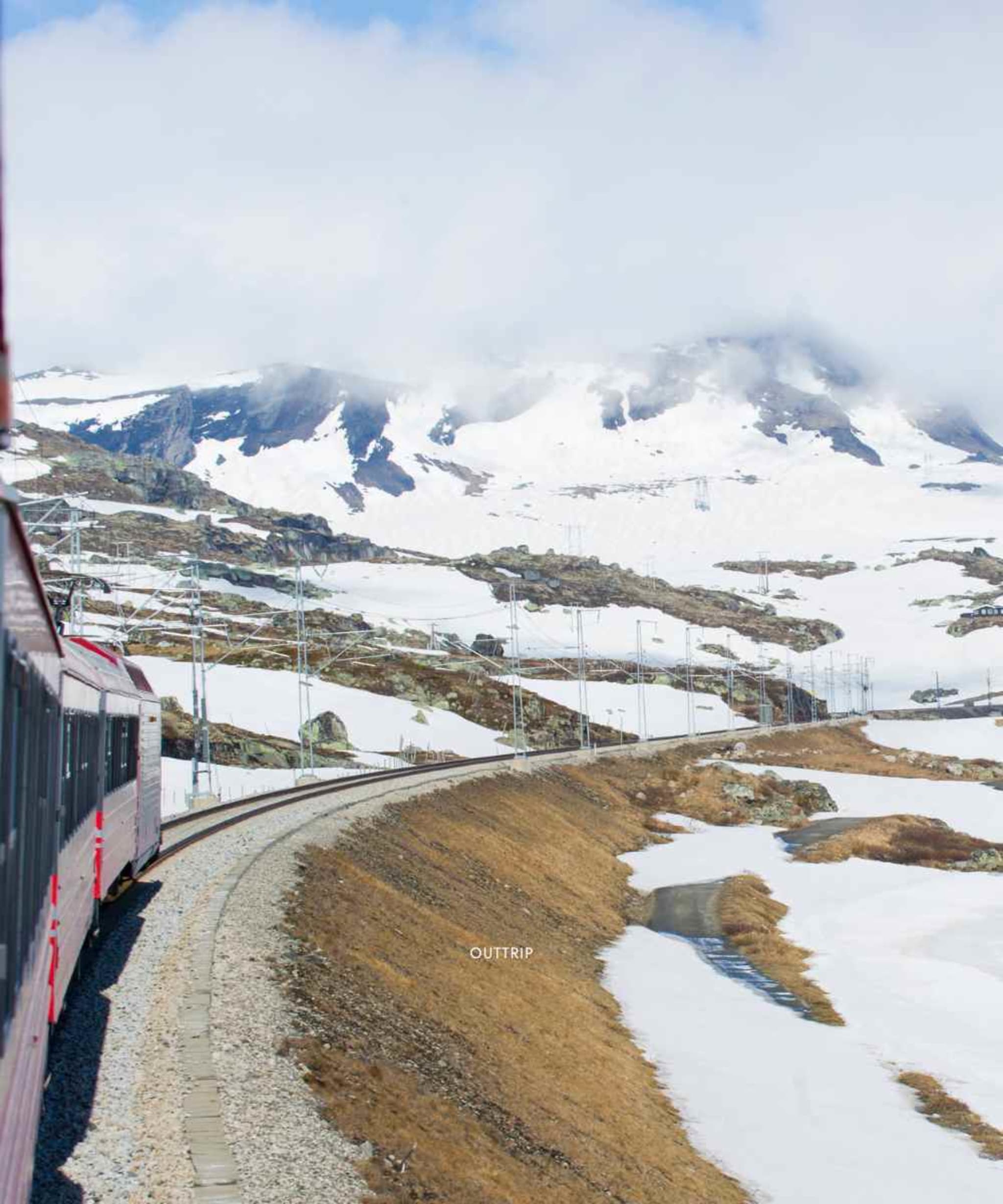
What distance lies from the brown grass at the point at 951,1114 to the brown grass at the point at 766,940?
18.3 ft

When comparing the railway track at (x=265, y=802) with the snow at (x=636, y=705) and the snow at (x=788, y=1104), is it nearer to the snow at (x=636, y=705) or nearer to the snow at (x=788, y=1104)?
the snow at (x=788, y=1104)

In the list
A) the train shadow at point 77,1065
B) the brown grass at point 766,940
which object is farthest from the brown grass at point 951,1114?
the train shadow at point 77,1065

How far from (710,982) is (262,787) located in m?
35.6

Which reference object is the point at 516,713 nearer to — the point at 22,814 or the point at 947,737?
the point at 22,814

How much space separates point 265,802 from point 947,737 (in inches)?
4728

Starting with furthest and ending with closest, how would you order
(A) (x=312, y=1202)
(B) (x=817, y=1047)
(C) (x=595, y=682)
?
(C) (x=595, y=682) < (B) (x=817, y=1047) < (A) (x=312, y=1202)

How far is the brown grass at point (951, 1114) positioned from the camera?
27.5 meters

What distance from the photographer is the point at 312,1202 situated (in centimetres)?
1312

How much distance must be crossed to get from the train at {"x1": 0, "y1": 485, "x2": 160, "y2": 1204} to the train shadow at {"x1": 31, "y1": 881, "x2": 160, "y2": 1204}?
1216mm

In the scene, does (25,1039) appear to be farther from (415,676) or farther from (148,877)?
(415,676)

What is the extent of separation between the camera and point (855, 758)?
133500mm

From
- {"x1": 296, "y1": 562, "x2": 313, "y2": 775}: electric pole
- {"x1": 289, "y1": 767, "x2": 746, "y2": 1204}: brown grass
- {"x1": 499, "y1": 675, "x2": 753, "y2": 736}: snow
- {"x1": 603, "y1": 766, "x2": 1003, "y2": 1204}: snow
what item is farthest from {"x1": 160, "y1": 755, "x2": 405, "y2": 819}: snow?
{"x1": 499, "y1": 675, "x2": 753, "y2": 736}: snow

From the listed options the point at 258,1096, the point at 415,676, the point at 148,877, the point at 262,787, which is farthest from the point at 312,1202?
the point at 415,676

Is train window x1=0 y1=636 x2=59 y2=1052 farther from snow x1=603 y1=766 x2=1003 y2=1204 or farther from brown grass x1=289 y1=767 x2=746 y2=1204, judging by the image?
snow x1=603 y1=766 x2=1003 y2=1204
